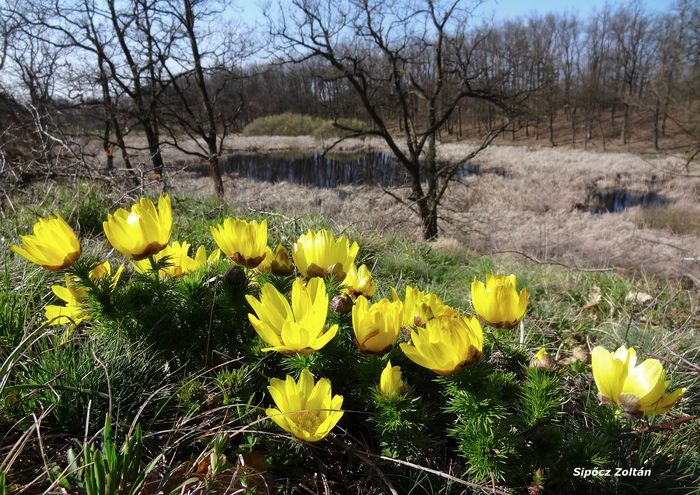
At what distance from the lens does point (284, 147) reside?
34.5m

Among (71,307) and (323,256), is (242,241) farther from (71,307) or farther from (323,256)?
(71,307)

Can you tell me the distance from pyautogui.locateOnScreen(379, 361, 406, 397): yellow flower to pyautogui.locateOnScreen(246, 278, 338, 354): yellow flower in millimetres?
124

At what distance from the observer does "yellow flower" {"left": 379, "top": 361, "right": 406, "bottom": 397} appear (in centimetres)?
81

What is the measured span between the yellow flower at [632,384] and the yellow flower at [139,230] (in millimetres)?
958

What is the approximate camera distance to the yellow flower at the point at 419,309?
3.24 feet

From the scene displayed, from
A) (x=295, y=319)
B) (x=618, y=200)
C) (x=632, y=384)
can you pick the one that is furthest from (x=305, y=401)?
(x=618, y=200)

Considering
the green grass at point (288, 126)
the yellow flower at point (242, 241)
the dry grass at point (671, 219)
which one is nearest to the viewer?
the yellow flower at point (242, 241)

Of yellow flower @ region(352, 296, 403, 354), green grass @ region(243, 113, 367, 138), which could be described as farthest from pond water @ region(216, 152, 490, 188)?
yellow flower @ region(352, 296, 403, 354)

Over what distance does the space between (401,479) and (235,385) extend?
42 cm

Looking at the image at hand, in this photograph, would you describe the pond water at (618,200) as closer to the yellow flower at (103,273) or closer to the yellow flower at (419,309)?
the yellow flower at (419,309)

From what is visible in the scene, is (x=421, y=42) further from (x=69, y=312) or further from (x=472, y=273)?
(x=69, y=312)

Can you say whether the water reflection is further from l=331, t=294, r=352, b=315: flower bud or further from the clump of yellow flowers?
l=331, t=294, r=352, b=315: flower bud

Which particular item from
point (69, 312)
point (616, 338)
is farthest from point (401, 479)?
point (616, 338)

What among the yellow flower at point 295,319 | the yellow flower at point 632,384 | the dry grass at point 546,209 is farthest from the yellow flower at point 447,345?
the dry grass at point 546,209
